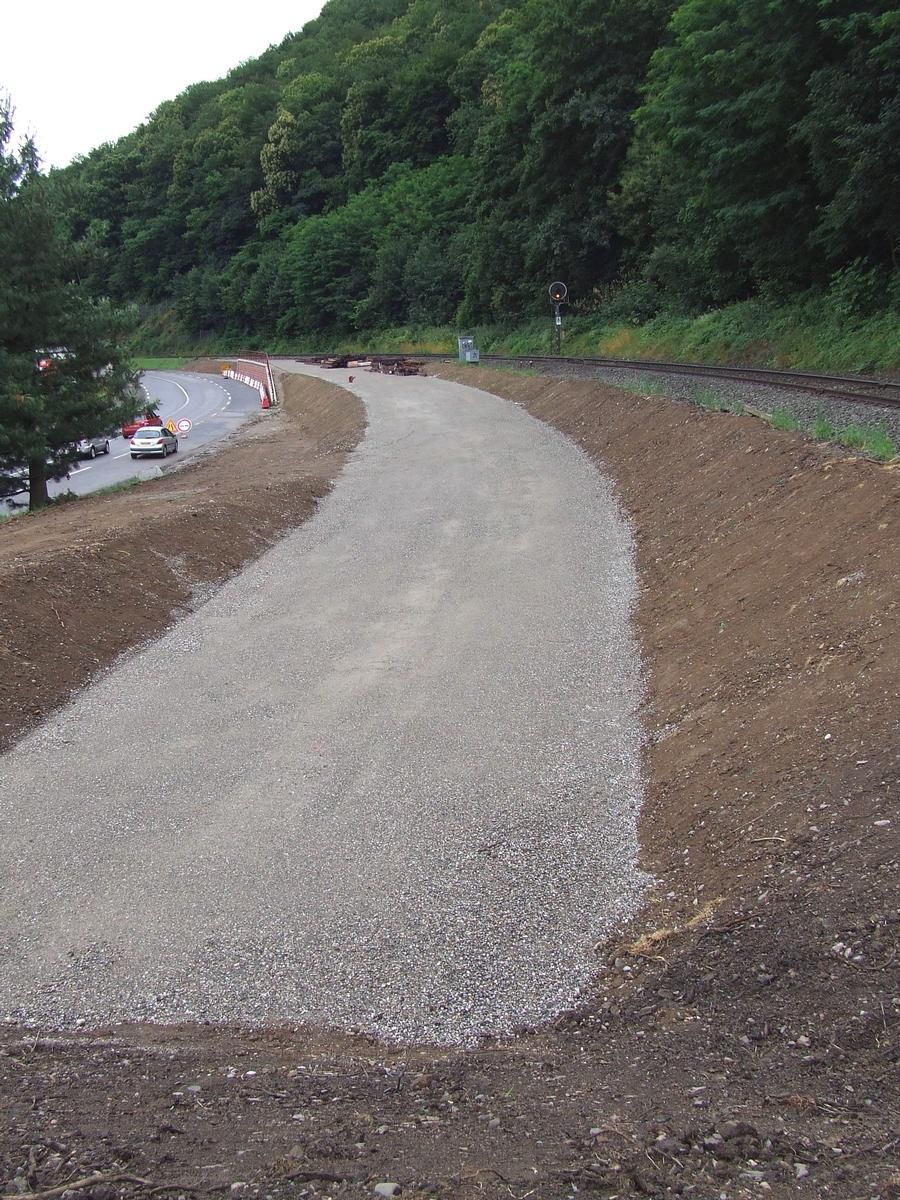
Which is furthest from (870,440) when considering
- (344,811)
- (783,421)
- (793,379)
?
(793,379)

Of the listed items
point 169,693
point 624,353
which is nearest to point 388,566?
point 169,693

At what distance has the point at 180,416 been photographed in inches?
2052

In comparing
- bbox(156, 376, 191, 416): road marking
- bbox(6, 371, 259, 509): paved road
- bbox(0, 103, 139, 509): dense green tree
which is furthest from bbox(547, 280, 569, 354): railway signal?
bbox(156, 376, 191, 416): road marking

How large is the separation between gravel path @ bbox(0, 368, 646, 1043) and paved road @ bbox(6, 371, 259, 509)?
16.2 meters

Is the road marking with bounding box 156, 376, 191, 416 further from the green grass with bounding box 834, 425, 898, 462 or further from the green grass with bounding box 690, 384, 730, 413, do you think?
the green grass with bounding box 834, 425, 898, 462

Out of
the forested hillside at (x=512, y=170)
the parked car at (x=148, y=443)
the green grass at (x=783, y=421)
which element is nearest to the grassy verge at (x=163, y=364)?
the forested hillside at (x=512, y=170)

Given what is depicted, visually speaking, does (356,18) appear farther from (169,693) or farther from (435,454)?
(169,693)

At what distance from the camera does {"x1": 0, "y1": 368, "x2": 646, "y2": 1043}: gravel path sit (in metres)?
5.32

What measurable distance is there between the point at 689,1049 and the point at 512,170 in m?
57.5

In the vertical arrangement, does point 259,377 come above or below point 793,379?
above

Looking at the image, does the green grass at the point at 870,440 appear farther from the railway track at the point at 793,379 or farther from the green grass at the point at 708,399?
the green grass at the point at 708,399

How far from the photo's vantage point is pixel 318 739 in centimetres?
877

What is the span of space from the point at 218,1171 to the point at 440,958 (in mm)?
2268

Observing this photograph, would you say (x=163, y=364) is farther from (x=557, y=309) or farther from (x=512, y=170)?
(x=557, y=309)
